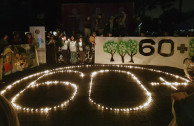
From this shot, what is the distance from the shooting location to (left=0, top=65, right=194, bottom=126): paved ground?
493 centimetres

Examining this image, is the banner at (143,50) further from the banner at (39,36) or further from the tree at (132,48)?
the banner at (39,36)

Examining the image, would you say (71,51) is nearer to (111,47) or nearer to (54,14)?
(111,47)

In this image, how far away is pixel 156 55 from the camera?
39.2 feet

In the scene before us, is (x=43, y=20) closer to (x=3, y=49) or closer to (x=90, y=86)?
(x=3, y=49)

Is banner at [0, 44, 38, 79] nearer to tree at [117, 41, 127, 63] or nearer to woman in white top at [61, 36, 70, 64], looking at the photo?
woman in white top at [61, 36, 70, 64]

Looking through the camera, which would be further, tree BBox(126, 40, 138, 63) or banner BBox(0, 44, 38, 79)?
tree BBox(126, 40, 138, 63)

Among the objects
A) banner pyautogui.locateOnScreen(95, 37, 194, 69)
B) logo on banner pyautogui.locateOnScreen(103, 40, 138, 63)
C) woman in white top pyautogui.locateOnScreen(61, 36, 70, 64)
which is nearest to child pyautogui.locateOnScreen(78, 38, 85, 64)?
woman in white top pyautogui.locateOnScreen(61, 36, 70, 64)

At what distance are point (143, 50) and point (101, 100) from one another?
6593 mm

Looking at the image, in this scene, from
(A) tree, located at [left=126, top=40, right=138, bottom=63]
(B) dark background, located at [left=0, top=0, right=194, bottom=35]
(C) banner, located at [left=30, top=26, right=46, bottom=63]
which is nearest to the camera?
(A) tree, located at [left=126, top=40, right=138, bottom=63]

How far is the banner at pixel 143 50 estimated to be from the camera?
442 inches

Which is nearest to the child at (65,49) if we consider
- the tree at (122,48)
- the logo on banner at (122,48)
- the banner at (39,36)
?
the banner at (39,36)

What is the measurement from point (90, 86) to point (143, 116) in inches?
118

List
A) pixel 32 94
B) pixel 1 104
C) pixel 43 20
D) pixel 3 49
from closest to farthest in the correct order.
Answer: pixel 1 104 → pixel 32 94 → pixel 3 49 → pixel 43 20

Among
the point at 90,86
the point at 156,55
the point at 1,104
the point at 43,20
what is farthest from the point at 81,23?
the point at 1,104
